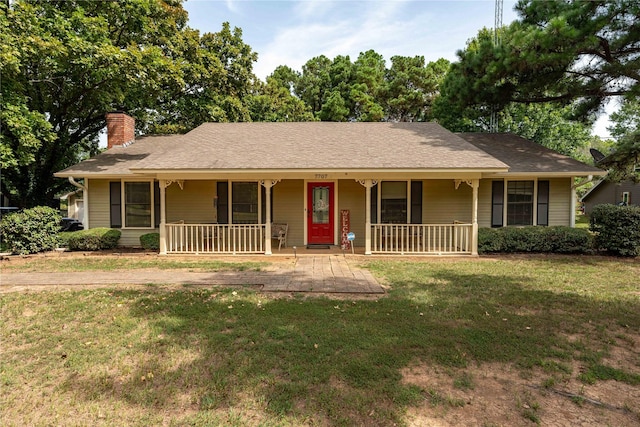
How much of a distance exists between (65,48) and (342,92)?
19.7 m

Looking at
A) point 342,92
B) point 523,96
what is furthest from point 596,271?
point 342,92

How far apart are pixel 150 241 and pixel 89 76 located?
225 inches

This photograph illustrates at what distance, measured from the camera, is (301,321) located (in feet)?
14.7

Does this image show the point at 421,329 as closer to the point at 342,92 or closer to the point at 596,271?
the point at 596,271

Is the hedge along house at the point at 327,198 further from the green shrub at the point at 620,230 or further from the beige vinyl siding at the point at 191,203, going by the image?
the green shrub at the point at 620,230

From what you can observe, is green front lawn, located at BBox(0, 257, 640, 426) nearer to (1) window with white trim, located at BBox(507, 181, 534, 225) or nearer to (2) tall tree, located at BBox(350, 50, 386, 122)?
(1) window with white trim, located at BBox(507, 181, 534, 225)

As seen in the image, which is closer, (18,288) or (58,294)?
(58,294)

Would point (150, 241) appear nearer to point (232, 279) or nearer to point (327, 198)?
point (232, 279)

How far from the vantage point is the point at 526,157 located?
37.7 feet

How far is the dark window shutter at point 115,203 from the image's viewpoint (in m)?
11.1

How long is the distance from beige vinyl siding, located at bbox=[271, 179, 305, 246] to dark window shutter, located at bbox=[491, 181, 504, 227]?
624 centimetres

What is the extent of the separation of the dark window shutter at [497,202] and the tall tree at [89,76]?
1146 cm

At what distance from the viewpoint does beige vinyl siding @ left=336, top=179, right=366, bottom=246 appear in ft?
36.4

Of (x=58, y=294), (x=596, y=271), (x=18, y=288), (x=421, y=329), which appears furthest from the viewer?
(x=596, y=271)
